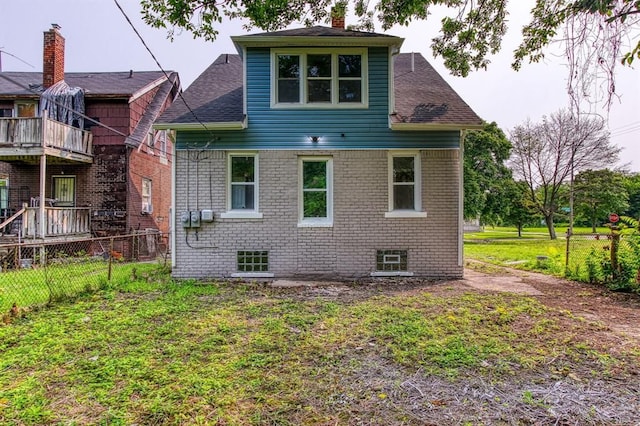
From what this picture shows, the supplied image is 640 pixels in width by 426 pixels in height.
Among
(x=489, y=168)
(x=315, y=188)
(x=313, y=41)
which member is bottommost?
(x=315, y=188)

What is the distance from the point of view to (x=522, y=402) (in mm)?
2982

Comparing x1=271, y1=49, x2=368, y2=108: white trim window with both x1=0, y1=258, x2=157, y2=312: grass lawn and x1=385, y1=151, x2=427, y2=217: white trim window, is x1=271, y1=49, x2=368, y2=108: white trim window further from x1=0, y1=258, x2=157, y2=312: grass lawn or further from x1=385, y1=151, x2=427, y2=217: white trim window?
x1=0, y1=258, x2=157, y2=312: grass lawn

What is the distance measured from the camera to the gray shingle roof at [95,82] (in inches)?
555

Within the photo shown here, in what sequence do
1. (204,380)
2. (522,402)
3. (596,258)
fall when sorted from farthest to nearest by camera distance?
(596,258) → (204,380) → (522,402)

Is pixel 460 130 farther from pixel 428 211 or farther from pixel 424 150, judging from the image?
pixel 428 211

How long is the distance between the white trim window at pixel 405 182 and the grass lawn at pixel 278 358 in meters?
2.93

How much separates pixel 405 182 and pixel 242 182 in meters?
3.99

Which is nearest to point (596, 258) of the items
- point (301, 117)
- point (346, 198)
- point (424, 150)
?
point (424, 150)

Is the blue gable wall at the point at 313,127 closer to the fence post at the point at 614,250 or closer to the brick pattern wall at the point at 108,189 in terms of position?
the fence post at the point at 614,250

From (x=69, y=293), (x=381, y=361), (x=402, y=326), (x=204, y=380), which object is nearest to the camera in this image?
(x=204, y=380)

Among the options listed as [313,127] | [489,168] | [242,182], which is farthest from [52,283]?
[489,168]

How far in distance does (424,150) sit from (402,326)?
5.01m

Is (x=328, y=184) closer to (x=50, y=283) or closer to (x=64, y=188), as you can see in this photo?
(x=50, y=283)

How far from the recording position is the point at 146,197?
15867 millimetres
